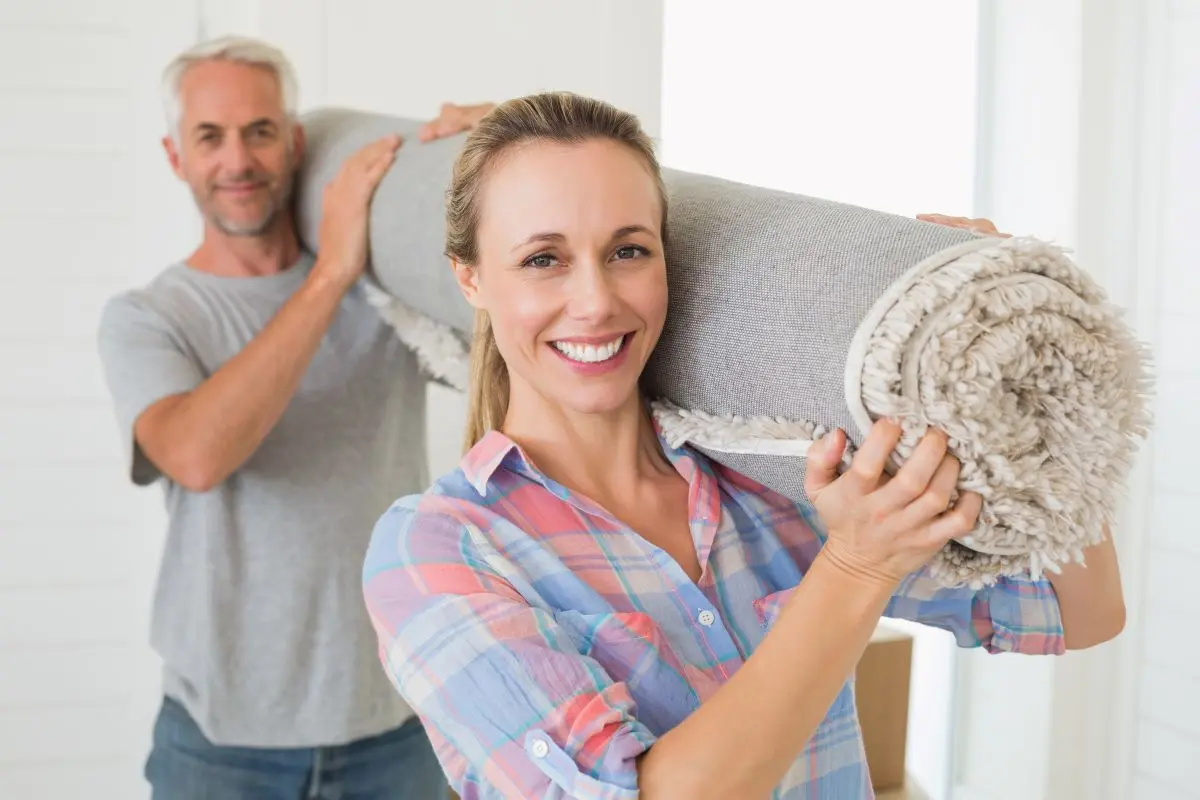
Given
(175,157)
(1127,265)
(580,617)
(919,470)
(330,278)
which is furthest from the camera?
(1127,265)

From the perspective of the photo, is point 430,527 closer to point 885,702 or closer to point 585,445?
point 585,445

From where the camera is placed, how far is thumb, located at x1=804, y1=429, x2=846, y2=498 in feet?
2.94

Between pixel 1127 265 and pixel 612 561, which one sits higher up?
pixel 1127 265

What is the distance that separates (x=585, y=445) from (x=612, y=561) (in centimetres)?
13

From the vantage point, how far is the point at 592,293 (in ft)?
3.28

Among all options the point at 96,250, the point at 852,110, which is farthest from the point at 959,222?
the point at 852,110

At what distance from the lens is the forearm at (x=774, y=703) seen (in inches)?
33.1

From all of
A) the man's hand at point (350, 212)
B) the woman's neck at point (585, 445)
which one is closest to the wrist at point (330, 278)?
the man's hand at point (350, 212)

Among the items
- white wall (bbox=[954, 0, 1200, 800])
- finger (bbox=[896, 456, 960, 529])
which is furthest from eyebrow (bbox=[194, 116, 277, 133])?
white wall (bbox=[954, 0, 1200, 800])

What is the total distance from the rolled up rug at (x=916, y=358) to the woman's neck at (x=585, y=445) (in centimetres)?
5

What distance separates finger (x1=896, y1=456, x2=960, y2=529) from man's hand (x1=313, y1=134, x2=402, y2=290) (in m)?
1.00

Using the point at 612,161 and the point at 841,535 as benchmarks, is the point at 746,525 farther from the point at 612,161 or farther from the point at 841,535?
the point at 612,161

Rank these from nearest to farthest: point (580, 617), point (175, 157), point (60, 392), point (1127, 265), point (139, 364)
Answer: point (580, 617) → point (139, 364) → point (175, 157) → point (60, 392) → point (1127, 265)

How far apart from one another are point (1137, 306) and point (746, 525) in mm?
1948
